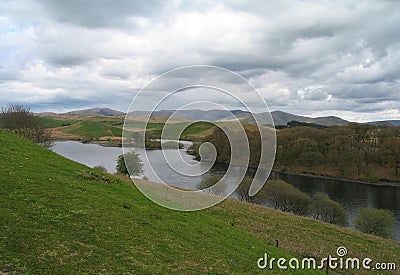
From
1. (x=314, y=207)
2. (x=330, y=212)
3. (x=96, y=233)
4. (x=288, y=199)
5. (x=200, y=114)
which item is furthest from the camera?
(x=288, y=199)

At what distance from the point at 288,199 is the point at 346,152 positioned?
5266 centimetres

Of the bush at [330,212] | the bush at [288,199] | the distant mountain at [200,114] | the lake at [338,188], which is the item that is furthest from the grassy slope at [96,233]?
the bush at [288,199]

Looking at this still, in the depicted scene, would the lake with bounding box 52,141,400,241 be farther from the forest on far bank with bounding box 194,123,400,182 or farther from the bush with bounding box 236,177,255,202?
the forest on far bank with bounding box 194,123,400,182

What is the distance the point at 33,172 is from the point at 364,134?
10798 cm

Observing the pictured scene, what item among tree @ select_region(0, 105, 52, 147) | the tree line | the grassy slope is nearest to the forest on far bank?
the tree line

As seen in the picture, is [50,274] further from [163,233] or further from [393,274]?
[393,274]

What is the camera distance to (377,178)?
269ft

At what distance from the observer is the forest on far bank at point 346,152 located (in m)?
86.6

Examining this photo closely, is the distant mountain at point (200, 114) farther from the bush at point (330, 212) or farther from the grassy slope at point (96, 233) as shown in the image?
the bush at point (330, 212)

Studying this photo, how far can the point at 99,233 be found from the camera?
37.6ft

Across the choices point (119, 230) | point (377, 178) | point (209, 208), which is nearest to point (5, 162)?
point (119, 230)

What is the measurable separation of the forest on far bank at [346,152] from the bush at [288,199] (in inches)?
1718

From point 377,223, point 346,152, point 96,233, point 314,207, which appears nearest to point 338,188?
point 346,152

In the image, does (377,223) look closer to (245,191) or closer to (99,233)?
(245,191)
